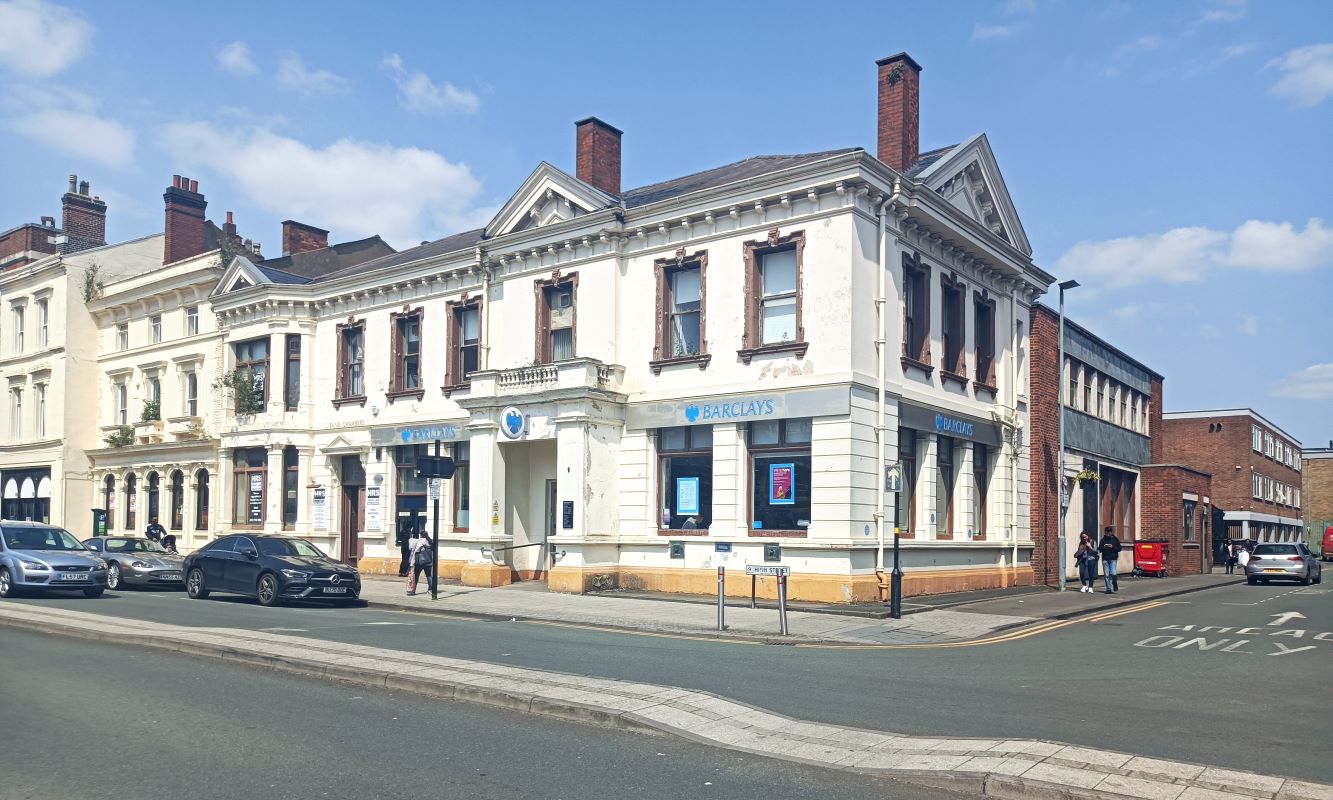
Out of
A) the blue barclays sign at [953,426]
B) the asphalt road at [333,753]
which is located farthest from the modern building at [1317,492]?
the asphalt road at [333,753]

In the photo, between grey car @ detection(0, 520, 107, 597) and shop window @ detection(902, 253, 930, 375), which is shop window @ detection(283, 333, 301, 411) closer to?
grey car @ detection(0, 520, 107, 597)

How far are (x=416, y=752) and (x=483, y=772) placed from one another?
84cm

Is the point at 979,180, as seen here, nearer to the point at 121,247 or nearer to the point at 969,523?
the point at 969,523

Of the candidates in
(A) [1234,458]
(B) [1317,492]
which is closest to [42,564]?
(A) [1234,458]

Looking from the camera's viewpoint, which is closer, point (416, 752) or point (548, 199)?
point (416, 752)

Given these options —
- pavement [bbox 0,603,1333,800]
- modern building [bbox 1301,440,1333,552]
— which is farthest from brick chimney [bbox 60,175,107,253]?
modern building [bbox 1301,440,1333,552]

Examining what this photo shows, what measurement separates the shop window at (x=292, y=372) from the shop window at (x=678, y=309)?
13.8m

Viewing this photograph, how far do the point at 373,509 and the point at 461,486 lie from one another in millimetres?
3474

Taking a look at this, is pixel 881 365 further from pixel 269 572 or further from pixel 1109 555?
pixel 269 572

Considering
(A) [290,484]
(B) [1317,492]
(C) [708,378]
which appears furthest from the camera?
(B) [1317,492]

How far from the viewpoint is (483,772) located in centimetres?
758

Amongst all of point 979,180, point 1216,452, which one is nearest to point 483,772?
point 979,180

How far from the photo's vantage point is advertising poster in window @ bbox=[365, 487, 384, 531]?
30625mm

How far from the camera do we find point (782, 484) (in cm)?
2248
